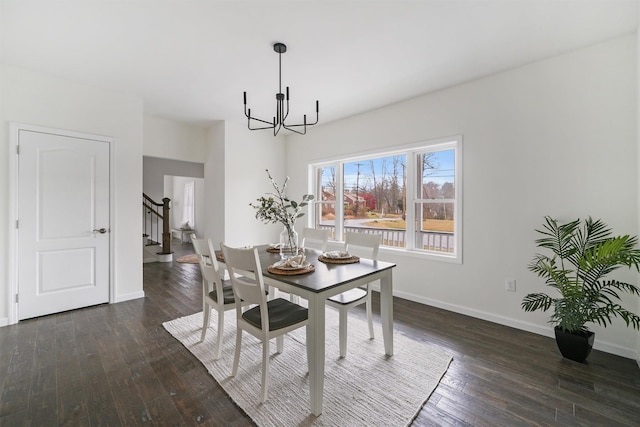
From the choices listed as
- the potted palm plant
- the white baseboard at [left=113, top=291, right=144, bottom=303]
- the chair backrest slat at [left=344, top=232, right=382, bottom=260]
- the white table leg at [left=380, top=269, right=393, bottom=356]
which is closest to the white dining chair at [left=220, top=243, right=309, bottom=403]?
the white table leg at [left=380, top=269, right=393, bottom=356]

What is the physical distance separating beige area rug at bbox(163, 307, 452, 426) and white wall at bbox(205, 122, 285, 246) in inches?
84.2

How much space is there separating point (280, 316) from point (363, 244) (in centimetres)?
119

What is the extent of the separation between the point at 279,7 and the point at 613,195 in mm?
3111

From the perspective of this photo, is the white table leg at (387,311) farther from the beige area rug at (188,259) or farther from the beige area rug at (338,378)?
the beige area rug at (188,259)

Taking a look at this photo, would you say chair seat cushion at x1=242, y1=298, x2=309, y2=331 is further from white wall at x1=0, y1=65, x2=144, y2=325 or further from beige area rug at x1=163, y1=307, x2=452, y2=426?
white wall at x1=0, y1=65, x2=144, y2=325

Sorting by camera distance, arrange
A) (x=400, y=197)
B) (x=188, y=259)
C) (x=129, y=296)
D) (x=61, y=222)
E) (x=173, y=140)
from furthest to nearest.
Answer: (x=188, y=259)
(x=173, y=140)
(x=400, y=197)
(x=129, y=296)
(x=61, y=222)

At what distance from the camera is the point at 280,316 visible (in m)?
1.96

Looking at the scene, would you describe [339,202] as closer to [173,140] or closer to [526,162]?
[526,162]

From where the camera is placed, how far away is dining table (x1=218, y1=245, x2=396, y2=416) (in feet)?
5.48

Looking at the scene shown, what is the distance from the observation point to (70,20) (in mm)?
2160

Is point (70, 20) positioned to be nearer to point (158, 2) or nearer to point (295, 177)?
point (158, 2)

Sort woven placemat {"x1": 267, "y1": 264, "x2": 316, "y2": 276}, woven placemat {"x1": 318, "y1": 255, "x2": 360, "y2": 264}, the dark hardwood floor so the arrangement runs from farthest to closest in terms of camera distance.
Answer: woven placemat {"x1": 318, "y1": 255, "x2": 360, "y2": 264} → woven placemat {"x1": 267, "y1": 264, "x2": 316, "y2": 276} → the dark hardwood floor

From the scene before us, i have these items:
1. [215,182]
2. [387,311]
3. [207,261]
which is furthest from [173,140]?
[387,311]

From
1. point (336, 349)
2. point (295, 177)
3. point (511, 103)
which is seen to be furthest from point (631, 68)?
point (295, 177)
